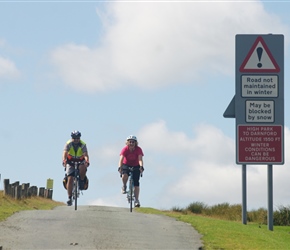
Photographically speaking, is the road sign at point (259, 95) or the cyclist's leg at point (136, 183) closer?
the road sign at point (259, 95)

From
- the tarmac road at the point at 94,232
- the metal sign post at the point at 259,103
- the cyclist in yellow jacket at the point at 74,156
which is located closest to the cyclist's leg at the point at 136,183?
the cyclist in yellow jacket at the point at 74,156

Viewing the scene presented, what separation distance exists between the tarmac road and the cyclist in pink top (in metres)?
2.74

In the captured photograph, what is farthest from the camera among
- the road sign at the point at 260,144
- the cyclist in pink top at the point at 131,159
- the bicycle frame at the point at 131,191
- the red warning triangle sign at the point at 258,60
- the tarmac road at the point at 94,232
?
the bicycle frame at the point at 131,191

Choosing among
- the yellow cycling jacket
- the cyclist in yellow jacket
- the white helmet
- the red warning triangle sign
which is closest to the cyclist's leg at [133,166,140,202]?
the white helmet

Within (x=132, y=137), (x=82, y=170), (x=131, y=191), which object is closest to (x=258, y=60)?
(x=132, y=137)

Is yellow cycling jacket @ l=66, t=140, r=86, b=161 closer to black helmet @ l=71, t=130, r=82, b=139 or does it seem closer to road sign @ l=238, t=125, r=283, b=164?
black helmet @ l=71, t=130, r=82, b=139

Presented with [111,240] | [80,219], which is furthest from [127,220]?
[111,240]

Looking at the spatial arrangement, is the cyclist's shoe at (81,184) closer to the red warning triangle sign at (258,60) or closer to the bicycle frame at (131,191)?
the bicycle frame at (131,191)

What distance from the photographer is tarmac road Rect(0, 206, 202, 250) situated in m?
17.2

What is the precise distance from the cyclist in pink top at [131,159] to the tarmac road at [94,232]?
2.74m

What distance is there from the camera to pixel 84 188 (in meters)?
26.8

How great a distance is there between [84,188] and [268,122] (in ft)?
17.7

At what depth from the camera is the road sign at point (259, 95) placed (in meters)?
24.8

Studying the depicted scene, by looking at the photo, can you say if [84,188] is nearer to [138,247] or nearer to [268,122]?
[268,122]
